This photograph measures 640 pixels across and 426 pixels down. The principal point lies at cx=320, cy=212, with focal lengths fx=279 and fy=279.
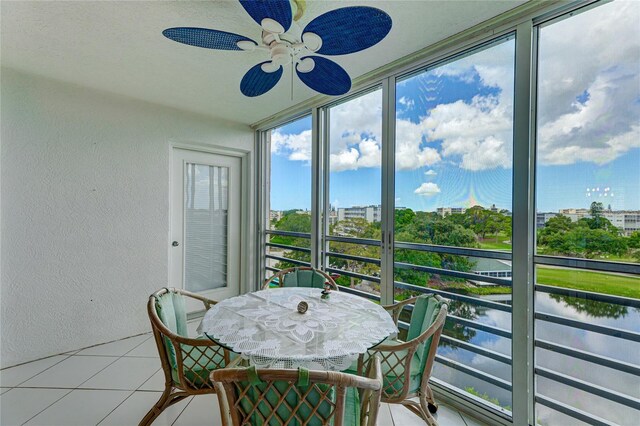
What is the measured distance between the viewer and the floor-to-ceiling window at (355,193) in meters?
2.49

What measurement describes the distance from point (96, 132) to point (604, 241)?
4.00 meters

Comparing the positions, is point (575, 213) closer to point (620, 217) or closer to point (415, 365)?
point (620, 217)

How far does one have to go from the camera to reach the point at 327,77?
165 centimetres

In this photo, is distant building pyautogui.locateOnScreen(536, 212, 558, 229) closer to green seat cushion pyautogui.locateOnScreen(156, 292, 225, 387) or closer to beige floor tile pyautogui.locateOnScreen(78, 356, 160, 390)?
green seat cushion pyautogui.locateOnScreen(156, 292, 225, 387)

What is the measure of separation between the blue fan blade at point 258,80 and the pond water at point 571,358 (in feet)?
6.47

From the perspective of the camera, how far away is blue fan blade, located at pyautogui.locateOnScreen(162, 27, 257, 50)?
1283mm

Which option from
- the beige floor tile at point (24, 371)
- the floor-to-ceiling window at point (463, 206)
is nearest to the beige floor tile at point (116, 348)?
the beige floor tile at point (24, 371)

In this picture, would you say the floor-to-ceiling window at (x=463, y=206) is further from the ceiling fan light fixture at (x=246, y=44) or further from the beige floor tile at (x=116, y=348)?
the beige floor tile at (x=116, y=348)

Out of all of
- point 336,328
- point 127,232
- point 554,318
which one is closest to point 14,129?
point 127,232

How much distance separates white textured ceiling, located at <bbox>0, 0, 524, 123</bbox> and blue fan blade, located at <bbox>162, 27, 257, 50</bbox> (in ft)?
1.13

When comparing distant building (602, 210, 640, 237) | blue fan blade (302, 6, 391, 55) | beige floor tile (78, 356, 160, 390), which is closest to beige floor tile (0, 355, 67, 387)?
beige floor tile (78, 356, 160, 390)

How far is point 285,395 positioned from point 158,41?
90.8 inches

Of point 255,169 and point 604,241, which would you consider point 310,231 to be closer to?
point 255,169

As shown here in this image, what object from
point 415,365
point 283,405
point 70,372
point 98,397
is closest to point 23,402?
point 70,372
